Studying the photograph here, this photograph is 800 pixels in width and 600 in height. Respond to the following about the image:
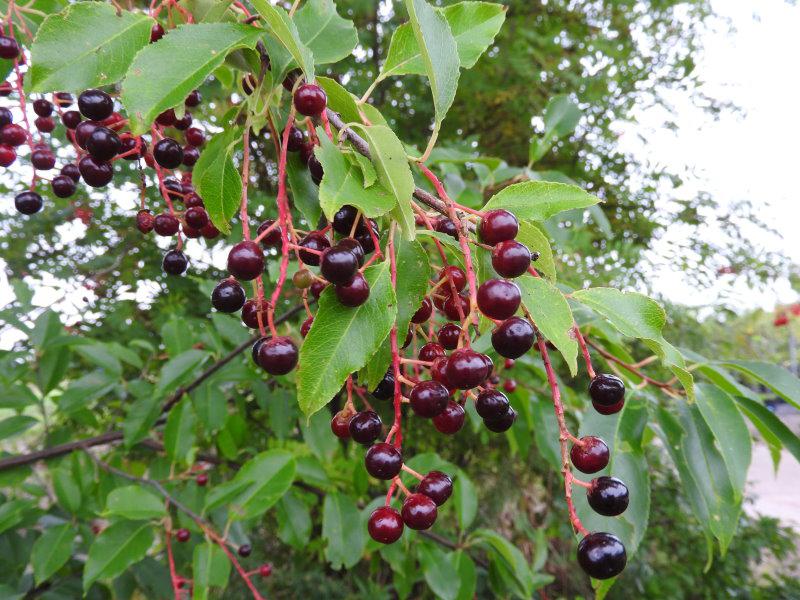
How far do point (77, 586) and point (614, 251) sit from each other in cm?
243

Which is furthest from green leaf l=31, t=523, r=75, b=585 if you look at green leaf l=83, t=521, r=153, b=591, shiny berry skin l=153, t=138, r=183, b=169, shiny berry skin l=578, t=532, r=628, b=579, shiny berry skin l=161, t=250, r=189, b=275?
shiny berry skin l=578, t=532, r=628, b=579

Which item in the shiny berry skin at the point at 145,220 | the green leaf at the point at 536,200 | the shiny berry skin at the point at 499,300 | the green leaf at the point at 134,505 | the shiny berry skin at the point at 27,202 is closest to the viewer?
the shiny berry skin at the point at 499,300

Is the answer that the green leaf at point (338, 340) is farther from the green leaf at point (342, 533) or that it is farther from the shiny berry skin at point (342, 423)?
the green leaf at point (342, 533)

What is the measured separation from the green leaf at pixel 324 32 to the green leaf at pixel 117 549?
1061 mm

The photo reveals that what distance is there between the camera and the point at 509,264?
46 centimetres

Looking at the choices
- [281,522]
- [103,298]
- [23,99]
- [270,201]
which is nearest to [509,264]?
[23,99]

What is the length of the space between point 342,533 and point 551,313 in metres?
1.12

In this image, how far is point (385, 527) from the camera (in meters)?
0.51

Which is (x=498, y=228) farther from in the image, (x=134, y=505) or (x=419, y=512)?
(x=134, y=505)

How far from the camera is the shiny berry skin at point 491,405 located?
522 millimetres

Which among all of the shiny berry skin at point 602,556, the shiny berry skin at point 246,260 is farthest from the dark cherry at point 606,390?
the shiny berry skin at point 246,260

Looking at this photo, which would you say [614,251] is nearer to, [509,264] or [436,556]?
[436,556]

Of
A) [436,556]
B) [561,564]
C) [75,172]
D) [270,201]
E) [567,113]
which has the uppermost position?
[75,172]

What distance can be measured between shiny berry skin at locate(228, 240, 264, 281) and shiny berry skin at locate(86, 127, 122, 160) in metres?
0.25
